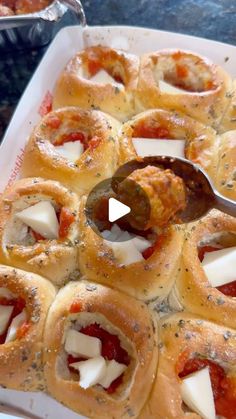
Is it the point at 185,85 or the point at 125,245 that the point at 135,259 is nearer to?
the point at 125,245

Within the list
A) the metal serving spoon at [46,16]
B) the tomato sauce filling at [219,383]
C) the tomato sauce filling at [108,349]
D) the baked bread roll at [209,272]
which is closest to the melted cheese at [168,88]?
the metal serving spoon at [46,16]

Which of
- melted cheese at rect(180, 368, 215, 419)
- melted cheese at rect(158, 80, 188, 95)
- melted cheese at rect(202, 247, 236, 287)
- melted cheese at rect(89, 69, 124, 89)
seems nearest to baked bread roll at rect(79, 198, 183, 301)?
melted cheese at rect(202, 247, 236, 287)

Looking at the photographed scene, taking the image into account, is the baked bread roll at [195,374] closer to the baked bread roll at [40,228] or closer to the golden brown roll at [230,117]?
the baked bread roll at [40,228]

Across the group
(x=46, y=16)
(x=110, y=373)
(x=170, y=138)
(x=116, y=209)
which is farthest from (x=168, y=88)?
(x=110, y=373)

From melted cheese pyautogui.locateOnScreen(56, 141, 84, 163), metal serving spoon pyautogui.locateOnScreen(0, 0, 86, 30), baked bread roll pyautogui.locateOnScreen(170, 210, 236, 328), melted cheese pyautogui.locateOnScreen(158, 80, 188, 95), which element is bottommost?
baked bread roll pyautogui.locateOnScreen(170, 210, 236, 328)

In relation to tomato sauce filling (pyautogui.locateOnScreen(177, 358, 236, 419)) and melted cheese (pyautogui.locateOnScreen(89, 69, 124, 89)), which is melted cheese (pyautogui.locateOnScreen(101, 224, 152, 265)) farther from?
melted cheese (pyautogui.locateOnScreen(89, 69, 124, 89))

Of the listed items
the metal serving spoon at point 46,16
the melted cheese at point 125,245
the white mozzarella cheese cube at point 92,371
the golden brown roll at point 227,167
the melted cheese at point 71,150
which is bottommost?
the white mozzarella cheese cube at point 92,371
